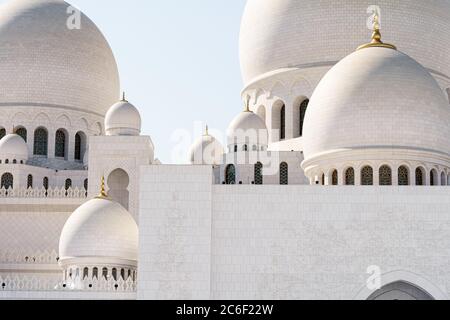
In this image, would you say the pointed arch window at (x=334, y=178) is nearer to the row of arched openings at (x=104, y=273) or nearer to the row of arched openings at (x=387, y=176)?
the row of arched openings at (x=387, y=176)

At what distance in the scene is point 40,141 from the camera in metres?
31.0

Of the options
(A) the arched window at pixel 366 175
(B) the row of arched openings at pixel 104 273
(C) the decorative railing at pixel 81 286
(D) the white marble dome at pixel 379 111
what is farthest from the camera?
(B) the row of arched openings at pixel 104 273

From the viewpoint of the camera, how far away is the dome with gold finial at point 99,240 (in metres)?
23.3

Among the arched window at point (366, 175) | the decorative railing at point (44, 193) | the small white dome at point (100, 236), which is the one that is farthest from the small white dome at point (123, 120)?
the arched window at point (366, 175)

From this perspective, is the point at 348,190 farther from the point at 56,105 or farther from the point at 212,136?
the point at 56,105

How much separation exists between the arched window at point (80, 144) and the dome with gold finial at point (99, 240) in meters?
7.75

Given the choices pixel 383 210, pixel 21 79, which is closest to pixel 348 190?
pixel 383 210

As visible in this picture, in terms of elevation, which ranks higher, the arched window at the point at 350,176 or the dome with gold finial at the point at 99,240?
the arched window at the point at 350,176

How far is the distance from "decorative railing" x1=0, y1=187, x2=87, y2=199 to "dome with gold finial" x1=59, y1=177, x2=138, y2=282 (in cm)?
361

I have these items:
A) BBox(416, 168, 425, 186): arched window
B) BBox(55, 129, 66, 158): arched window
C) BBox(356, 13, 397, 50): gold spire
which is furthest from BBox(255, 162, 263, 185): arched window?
BBox(55, 129, 66, 158): arched window

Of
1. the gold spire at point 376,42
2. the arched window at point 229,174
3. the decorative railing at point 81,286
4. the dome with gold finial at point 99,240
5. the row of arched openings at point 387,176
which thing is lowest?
the decorative railing at point 81,286

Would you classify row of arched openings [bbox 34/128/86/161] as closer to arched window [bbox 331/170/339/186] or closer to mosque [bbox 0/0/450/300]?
mosque [bbox 0/0/450/300]

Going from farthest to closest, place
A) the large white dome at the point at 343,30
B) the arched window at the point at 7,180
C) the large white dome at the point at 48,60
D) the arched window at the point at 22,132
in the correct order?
the large white dome at the point at 48,60, the arched window at the point at 22,132, the arched window at the point at 7,180, the large white dome at the point at 343,30

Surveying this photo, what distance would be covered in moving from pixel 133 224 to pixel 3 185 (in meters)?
6.14
